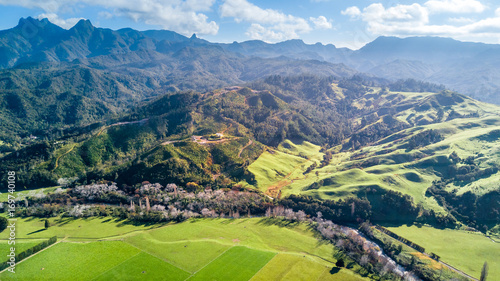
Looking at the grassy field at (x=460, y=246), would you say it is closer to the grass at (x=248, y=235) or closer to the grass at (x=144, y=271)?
the grass at (x=248, y=235)

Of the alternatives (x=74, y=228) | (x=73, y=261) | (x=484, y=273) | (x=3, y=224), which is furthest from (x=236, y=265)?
(x=3, y=224)

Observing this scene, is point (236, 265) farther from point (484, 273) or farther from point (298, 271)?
point (484, 273)

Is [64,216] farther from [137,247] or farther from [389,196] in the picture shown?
[389,196]

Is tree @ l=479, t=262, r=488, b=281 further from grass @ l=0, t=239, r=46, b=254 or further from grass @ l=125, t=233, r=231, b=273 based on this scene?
grass @ l=0, t=239, r=46, b=254

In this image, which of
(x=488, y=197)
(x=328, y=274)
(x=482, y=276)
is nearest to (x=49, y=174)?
(x=328, y=274)

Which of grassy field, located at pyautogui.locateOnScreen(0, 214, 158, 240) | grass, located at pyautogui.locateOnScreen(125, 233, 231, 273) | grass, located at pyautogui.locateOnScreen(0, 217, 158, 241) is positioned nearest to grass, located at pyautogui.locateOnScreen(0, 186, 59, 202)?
grass, located at pyautogui.locateOnScreen(0, 217, 158, 241)

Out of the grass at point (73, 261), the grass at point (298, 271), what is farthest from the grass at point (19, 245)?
the grass at point (298, 271)
